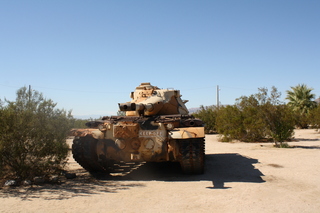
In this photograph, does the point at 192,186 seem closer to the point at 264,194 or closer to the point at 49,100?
the point at 264,194

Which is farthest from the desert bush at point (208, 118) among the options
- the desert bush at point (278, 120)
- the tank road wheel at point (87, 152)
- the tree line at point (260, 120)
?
the tank road wheel at point (87, 152)

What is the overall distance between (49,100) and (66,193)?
3.66 m

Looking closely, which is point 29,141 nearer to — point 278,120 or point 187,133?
point 187,133

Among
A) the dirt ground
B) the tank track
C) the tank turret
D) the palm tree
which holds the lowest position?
the dirt ground

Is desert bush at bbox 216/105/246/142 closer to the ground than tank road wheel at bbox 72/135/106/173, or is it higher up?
higher up

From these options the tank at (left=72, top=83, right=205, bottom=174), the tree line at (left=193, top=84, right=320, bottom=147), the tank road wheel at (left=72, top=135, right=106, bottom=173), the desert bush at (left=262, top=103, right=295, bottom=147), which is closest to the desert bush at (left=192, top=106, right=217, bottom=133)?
the tree line at (left=193, top=84, right=320, bottom=147)

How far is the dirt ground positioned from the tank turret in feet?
6.40

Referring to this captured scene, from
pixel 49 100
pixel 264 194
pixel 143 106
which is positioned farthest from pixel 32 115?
pixel 264 194

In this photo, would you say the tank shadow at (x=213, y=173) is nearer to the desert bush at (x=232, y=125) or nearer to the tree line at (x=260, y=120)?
the tree line at (x=260, y=120)

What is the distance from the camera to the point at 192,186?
7.38 meters

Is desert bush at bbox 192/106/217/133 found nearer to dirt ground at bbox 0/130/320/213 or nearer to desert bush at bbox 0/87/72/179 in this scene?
dirt ground at bbox 0/130/320/213

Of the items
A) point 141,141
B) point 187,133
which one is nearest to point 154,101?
point 141,141

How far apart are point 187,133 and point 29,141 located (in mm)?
3982

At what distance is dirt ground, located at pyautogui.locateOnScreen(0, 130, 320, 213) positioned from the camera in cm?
567
